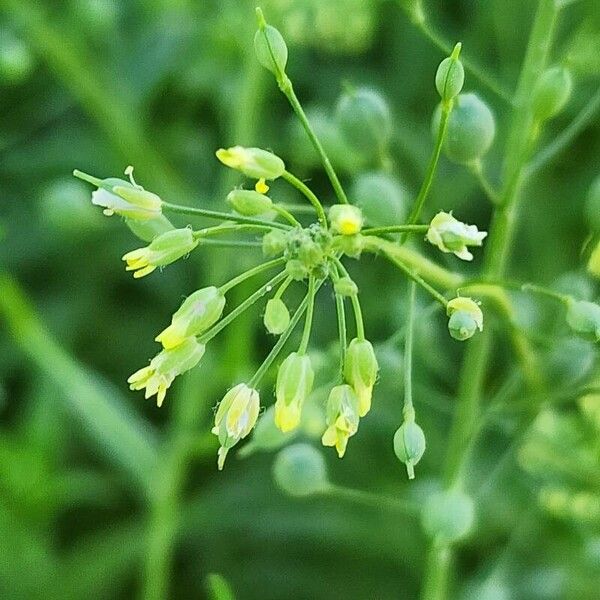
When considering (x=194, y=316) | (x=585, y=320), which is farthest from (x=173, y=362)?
(x=585, y=320)

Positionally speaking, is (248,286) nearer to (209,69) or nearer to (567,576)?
(209,69)

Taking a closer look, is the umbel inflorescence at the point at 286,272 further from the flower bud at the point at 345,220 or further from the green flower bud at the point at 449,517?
the green flower bud at the point at 449,517

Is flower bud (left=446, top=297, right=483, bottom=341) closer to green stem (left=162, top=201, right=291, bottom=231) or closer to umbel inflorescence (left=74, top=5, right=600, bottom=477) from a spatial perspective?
umbel inflorescence (left=74, top=5, right=600, bottom=477)

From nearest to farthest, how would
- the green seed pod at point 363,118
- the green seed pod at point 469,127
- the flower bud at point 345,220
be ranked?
the flower bud at point 345,220
the green seed pod at point 469,127
the green seed pod at point 363,118

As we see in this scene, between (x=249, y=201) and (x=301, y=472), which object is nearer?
(x=249, y=201)

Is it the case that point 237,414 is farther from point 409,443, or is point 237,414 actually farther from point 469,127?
point 469,127

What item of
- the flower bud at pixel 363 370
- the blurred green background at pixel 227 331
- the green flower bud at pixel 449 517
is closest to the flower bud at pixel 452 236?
the flower bud at pixel 363 370

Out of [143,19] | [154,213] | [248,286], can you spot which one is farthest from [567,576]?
[143,19]
